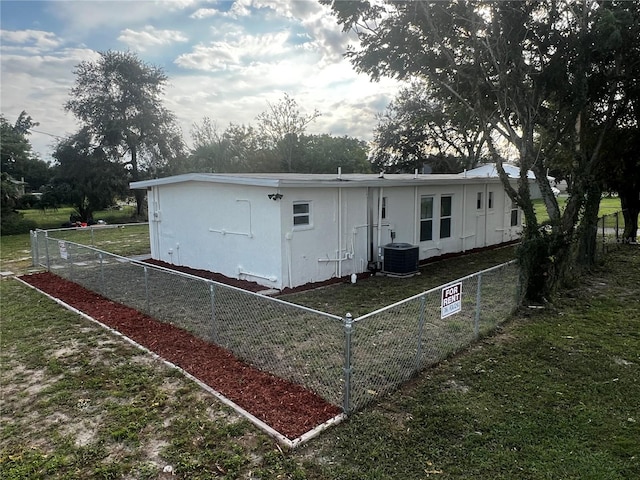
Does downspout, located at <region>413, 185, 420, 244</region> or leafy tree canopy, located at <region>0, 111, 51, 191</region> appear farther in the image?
leafy tree canopy, located at <region>0, 111, 51, 191</region>

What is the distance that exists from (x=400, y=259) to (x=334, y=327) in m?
4.25

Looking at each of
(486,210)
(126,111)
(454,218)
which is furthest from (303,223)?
(126,111)

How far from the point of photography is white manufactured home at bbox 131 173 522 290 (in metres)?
9.06

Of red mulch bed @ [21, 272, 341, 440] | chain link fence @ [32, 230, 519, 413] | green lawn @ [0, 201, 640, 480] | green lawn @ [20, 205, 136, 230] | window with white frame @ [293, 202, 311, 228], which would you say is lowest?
green lawn @ [0, 201, 640, 480]

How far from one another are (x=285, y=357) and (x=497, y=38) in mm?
7515

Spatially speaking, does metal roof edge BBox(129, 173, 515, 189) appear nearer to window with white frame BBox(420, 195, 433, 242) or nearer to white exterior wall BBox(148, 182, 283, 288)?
white exterior wall BBox(148, 182, 283, 288)

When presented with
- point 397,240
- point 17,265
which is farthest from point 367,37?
point 17,265

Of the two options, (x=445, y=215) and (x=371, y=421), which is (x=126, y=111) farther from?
(x=371, y=421)

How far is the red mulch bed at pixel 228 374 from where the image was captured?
4.01m

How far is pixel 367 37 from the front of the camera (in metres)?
9.98

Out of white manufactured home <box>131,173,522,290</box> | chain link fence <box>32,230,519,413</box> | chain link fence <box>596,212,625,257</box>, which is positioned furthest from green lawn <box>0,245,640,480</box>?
chain link fence <box>596,212,625,257</box>

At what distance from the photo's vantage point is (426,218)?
40.3 feet

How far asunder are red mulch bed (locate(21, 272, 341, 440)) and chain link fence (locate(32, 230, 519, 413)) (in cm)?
15

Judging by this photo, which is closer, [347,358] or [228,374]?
[347,358]
